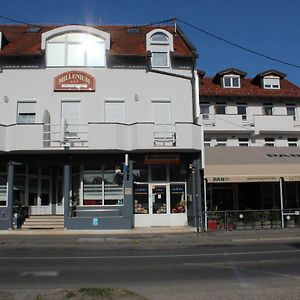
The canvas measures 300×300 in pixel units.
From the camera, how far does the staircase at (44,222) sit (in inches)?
1028

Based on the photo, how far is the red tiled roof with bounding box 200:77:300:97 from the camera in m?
35.0

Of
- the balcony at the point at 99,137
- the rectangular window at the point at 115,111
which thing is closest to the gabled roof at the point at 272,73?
the balcony at the point at 99,137

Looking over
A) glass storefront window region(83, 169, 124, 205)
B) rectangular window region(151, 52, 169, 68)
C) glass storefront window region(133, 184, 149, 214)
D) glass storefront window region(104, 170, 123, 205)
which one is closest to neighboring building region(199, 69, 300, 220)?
glass storefront window region(133, 184, 149, 214)

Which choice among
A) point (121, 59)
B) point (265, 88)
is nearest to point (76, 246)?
point (121, 59)

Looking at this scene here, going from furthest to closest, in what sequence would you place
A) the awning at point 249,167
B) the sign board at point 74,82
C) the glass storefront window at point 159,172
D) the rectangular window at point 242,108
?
the rectangular window at point 242,108, the glass storefront window at point 159,172, the sign board at point 74,82, the awning at point 249,167

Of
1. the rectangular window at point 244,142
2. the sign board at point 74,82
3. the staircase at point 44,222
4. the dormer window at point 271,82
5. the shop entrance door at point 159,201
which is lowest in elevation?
the staircase at point 44,222

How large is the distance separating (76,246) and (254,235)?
329 inches

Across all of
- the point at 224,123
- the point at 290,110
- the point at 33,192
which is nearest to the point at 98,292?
the point at 33,192

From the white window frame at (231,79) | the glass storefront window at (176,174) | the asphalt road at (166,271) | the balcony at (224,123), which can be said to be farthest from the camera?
the white window frame at (231,79)

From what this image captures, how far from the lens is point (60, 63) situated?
2694 centimetres

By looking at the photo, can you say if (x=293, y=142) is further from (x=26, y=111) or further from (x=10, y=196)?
(x=10, y=196)

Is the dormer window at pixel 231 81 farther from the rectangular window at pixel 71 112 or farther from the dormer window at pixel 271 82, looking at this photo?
the rectangular window at pixel 71 112

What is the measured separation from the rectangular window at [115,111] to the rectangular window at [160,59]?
120 inches

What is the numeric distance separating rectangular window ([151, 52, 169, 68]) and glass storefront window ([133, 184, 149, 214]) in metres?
6.90
